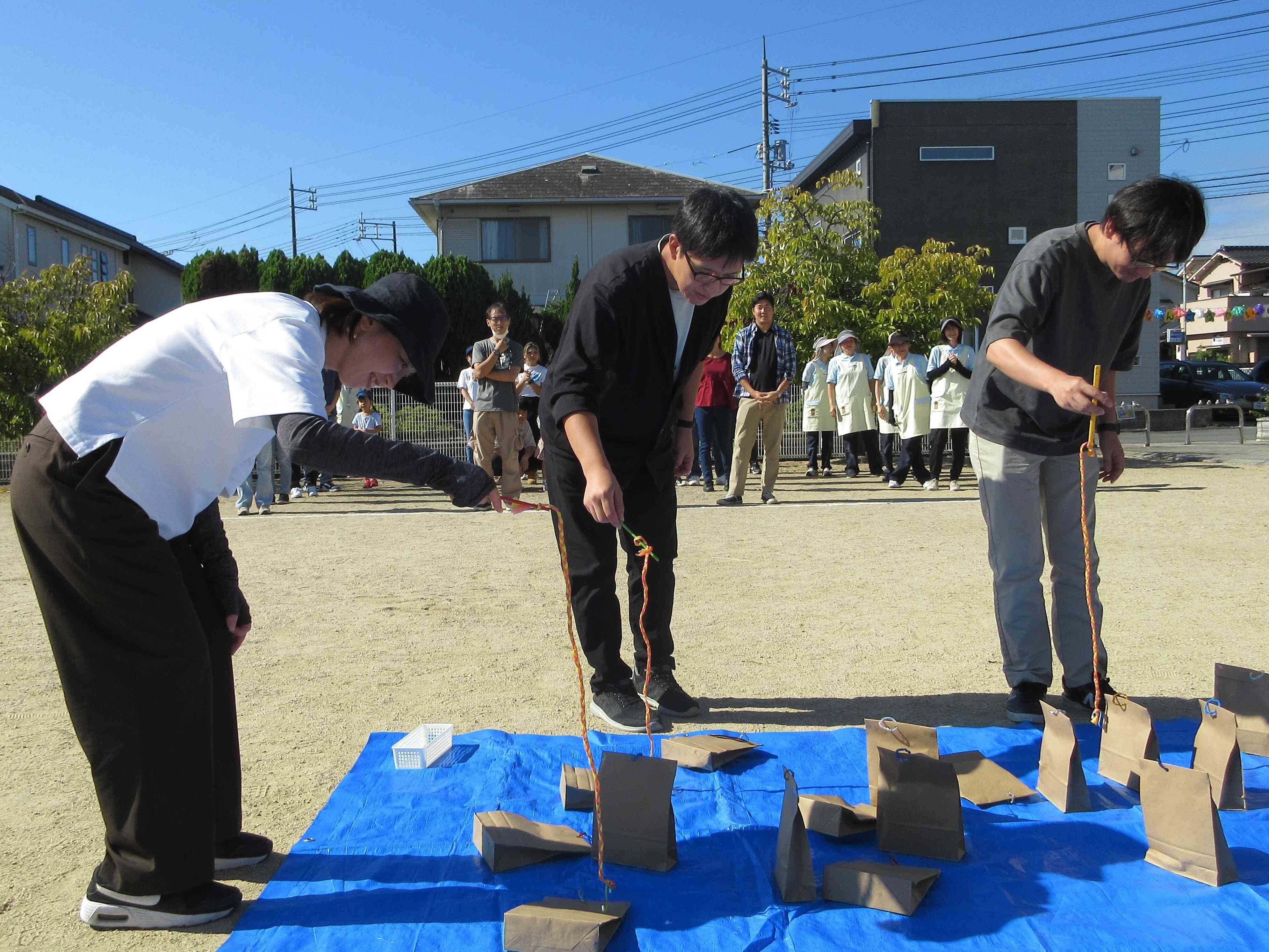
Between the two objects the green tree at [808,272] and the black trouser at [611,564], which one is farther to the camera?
the green tree at [808,272]

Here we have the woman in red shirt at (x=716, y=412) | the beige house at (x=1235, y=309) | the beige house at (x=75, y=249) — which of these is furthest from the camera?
the beige house at (x=1235, y=309)

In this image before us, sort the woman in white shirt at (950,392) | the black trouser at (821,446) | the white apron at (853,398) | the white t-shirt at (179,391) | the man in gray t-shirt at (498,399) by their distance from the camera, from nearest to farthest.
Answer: the white t-shirt at (179,391) → the man in gray t-shirt at (498,399) → the woman in white shirt at (950,392) → the white apron at (853,398) → the black trouser at (821,446)

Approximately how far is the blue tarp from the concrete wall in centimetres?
2583

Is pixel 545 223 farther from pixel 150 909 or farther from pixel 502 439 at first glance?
pixel 150 909

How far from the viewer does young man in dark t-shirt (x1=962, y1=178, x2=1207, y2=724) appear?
3.35 m

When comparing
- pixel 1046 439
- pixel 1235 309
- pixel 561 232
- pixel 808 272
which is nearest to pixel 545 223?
pixel 561 232

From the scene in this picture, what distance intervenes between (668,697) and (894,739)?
0.97 meters

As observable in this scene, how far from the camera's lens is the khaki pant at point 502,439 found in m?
9.84

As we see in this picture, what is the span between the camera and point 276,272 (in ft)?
89.5

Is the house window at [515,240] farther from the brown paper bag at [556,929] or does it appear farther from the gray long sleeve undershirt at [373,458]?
the brown paper bag at [556,929]

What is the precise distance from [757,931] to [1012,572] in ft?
5.88

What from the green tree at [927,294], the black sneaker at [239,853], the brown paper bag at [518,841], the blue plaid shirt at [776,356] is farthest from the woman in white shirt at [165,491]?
the green tree at [927,294]

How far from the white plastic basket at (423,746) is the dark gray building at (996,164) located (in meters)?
22.8

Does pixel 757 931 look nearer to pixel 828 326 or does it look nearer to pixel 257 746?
pixel 257 746
